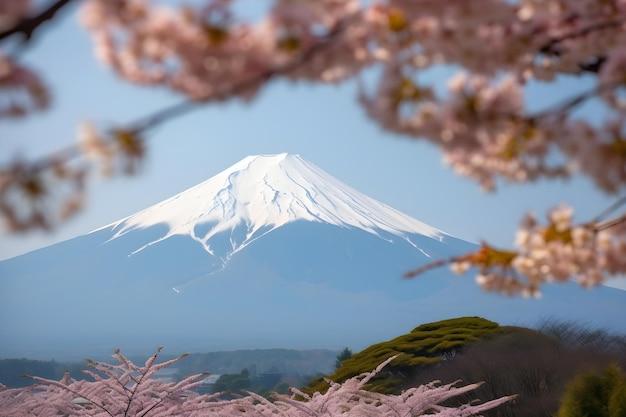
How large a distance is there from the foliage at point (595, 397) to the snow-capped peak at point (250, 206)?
53.7 meters

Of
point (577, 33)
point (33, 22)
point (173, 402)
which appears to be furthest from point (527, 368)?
point (33, 22)

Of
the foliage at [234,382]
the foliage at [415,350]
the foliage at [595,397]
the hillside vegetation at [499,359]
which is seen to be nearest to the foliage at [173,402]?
the foliage at [595,397]

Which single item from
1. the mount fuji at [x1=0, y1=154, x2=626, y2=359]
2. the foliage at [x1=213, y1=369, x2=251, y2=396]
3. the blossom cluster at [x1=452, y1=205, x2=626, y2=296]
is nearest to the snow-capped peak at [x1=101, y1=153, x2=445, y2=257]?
the mount fuji at [x1=0, y1=154, x2=626, y2=359]

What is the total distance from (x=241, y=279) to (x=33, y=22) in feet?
255

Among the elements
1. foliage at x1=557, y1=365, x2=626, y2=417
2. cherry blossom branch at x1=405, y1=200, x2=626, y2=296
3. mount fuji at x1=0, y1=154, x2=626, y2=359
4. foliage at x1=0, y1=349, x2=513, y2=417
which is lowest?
foliage at x1=557, y1=365, x2=626, y2=417

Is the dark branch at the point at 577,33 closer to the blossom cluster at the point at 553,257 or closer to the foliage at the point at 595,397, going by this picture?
the blossom cluster at the point at 553,257

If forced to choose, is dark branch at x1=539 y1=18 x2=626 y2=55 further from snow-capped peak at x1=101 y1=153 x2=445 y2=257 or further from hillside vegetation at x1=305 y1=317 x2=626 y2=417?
snow-capped peak at x1=101 y1=153 x2=445 y2=257

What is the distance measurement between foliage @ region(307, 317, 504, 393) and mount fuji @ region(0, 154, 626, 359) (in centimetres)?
4756

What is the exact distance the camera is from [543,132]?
149 centimetres

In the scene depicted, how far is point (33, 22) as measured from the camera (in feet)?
3.16

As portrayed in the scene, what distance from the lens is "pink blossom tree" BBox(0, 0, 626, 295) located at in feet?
3.75

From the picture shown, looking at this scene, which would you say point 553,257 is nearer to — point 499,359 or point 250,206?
point 499,359

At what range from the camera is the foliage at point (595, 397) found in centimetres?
371

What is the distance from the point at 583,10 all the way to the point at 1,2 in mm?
1116
